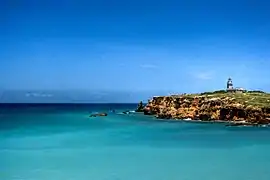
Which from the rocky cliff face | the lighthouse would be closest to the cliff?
the rocky cliff face

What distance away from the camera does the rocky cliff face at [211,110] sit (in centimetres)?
7031

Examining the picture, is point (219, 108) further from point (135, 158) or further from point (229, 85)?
point (135, 158)

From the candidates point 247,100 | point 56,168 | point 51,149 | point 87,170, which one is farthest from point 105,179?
point 247,100

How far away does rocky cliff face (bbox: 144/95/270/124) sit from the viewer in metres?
70.3

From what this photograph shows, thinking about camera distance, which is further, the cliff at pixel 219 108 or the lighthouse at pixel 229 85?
the lighthouse at pixel 229 85

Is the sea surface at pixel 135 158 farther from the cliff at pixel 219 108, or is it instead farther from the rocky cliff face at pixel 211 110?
the cliff at pixel 219 108

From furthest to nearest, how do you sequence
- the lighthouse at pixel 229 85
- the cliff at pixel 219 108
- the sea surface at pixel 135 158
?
1. the lighthouse at pixel 229 85
2. the cliff at pixel 219 108
3. the sea surface at pixel 135 158

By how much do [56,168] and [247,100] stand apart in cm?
5772

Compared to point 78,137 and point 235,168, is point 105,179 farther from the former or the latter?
point 78,137

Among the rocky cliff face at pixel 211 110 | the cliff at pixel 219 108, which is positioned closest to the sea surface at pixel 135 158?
the rocky cliff face at pixel 211 110

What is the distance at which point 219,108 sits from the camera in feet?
252

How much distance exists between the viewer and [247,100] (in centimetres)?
7838

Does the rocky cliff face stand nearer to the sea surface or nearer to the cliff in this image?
the cliff

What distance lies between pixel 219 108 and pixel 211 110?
178 centimetres
